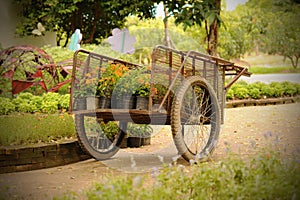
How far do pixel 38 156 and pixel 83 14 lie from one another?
909cm

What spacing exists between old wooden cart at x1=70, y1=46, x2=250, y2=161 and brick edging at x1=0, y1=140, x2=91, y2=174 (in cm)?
22

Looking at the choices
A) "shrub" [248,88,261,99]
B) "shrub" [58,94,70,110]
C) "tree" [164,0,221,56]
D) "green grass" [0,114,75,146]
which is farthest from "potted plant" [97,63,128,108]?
"shrub" [248,88,261,99]

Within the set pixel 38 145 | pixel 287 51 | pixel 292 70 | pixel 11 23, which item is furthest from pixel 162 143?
pixel 292 70

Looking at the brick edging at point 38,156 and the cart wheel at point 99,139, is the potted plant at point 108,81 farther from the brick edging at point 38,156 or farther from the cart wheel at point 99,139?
the brick edging at point 38,156

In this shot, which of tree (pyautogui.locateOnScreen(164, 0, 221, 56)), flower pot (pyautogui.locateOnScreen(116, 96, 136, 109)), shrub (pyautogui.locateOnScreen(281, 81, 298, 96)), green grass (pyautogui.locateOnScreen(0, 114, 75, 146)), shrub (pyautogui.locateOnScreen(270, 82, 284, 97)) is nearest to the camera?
flower pot (pyautogui.locateOnScreen(116, 96, 136, 109))

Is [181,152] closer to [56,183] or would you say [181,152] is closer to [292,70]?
[56,183]

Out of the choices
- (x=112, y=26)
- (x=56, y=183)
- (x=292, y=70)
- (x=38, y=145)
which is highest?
(x=112, y=26)

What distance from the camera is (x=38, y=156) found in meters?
4.51

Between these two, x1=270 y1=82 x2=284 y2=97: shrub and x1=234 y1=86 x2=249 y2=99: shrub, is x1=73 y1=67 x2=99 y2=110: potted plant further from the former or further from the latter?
x1=270 y1=82 x2=284 y2=97: shrub

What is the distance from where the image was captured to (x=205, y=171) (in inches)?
109

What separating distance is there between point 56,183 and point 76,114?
2.39ft

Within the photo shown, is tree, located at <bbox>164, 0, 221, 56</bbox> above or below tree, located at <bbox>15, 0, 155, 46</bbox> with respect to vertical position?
below

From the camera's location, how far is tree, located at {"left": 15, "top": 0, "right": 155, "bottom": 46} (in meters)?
11.2

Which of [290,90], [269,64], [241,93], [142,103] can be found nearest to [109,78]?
[142,103]
